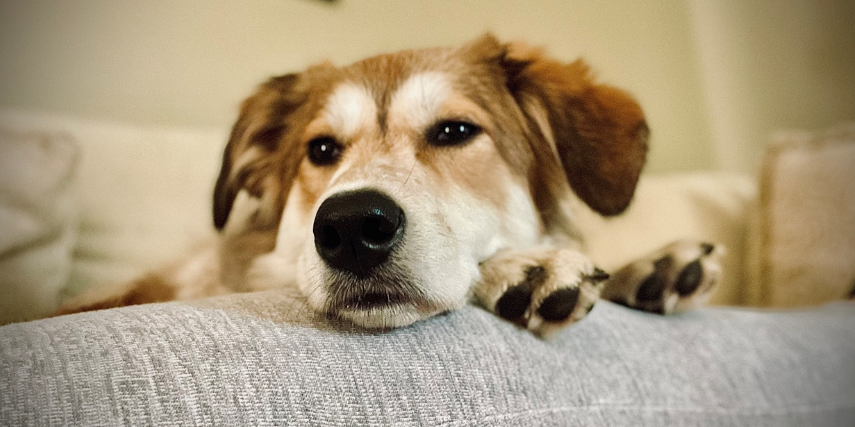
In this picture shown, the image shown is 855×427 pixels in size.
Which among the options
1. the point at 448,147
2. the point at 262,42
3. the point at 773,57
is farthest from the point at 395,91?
the point at 773,57

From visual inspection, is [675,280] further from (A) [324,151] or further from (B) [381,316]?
(A) [324,151]

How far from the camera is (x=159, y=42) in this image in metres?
0.94

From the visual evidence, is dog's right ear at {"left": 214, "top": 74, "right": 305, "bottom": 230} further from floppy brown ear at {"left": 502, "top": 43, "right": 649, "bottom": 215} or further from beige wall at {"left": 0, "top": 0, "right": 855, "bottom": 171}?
floppy brown ear at {"left": 502, "top": 43, "right": 649, "bottom": 215}

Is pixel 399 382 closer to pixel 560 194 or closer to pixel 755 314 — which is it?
pixel 560 194

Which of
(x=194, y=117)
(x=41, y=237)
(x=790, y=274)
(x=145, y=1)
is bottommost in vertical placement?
(x=790, y=274)

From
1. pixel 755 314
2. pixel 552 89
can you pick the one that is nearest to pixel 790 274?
pixel 755 314

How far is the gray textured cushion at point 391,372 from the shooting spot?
1.30 ft

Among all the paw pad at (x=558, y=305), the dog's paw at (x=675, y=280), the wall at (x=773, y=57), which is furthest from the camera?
the wall at (x=773, y=57)

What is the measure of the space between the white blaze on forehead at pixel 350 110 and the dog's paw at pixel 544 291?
0.43m

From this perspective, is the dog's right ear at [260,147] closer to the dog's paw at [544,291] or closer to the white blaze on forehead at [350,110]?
the white blaze on forehead at [350,110]

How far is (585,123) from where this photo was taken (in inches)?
39.0

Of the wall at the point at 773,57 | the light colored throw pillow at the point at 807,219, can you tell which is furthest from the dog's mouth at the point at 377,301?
the light colored throw pillow at the point at 807,219

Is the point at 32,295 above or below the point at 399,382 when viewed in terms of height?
below

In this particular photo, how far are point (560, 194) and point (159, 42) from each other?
3.04 feet
